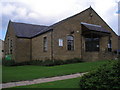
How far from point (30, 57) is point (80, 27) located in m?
10.9

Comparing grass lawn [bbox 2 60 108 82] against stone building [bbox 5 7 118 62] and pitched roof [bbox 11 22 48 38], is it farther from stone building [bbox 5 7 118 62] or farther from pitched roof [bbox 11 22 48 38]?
pitched roof [bbox 11 22 48 38]

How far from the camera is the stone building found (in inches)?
742

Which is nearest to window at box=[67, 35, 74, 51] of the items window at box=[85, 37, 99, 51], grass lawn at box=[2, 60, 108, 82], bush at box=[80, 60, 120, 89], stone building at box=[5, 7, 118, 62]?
stone building at box=[5, 7, 118, 62]

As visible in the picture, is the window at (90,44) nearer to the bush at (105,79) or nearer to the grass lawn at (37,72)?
the grass lawn at (37,72)

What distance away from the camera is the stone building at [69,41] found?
18.8 m

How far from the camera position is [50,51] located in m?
18.4

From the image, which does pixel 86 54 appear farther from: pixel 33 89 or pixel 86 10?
pixel 33 89

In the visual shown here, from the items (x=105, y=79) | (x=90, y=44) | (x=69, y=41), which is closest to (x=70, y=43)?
(x=69, y=41)

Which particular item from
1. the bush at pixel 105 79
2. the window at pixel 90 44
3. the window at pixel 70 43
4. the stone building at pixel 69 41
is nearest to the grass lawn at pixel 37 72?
the bush at pixel 105 79

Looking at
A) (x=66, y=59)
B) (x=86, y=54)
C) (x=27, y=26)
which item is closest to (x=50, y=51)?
(x=66, y=59)

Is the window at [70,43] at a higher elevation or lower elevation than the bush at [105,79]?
higher

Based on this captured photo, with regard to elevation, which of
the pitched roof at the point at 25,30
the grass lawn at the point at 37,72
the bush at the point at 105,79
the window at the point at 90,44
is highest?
the pitched roof at the point at 25,30

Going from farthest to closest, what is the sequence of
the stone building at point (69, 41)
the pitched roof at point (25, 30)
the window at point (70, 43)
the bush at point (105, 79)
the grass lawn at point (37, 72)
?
the pitched roof at point (25, 30), the window at point (70, 43), the stone building at point (69, 41), the grass lawn at point (37, 72), the bush at point (105, 79)

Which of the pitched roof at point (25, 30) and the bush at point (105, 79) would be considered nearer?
the bush at point (105, 79)
